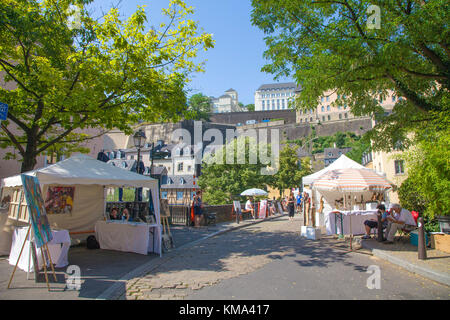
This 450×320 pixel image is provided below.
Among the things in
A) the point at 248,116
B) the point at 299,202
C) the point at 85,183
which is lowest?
the point at 299,202

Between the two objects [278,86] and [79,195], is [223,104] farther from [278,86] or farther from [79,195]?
[79,195]

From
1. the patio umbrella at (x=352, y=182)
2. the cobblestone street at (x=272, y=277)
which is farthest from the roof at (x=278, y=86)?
the cobblestone street at (x=272, y=277)

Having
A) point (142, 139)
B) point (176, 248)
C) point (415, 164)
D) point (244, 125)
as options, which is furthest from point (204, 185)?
point (244, 125)

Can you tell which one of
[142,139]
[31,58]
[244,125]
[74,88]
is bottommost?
[142,139]

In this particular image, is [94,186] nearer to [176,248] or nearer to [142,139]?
[142,139]

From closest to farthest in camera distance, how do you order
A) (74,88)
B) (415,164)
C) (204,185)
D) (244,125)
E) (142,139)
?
(415,164) < (74,88) < (142,139) < (204,185) < (244,125)

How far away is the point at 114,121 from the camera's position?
1017 cm

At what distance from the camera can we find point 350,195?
1413 centimetres

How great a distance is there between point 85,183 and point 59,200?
3.29m

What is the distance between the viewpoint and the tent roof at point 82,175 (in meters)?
7.14

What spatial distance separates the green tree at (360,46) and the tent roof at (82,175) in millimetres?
5955

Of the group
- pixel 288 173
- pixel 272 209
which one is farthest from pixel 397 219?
pixel 288 173

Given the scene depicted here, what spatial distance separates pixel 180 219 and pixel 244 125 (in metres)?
89.5
